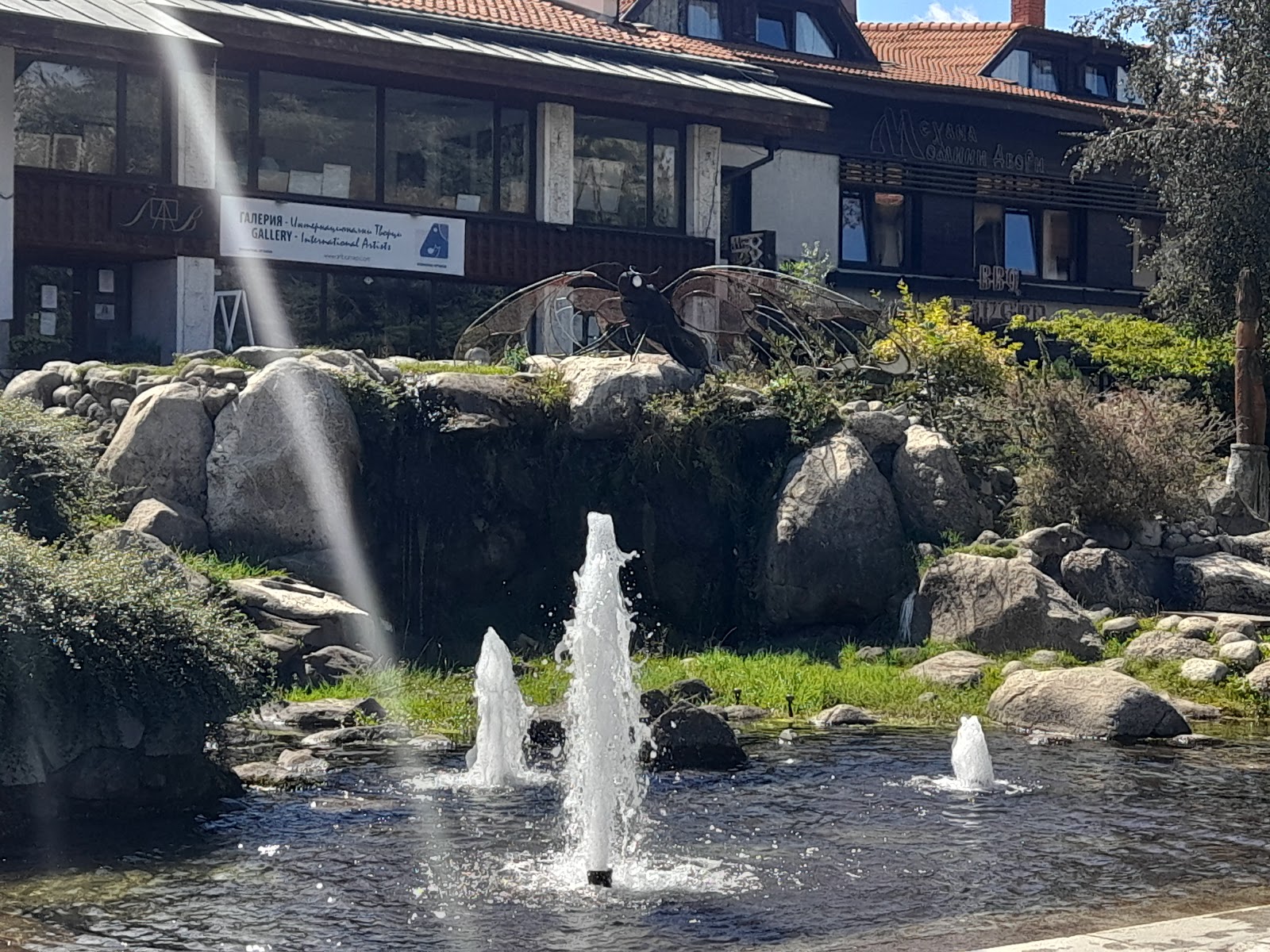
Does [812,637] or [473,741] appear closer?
[473,741]

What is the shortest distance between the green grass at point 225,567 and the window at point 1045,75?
2822cm

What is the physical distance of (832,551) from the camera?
65.2 feet

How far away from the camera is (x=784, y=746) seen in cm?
1498

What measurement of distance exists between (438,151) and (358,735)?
15.5 meters

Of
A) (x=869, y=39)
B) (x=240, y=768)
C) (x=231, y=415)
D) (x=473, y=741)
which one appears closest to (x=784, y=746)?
(x=473, y=741)

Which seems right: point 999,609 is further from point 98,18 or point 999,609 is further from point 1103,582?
point 98,18

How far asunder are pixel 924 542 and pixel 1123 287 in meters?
21.8

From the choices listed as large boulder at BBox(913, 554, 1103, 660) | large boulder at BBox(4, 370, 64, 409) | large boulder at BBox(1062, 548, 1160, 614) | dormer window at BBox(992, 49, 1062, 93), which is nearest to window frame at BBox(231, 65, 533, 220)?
large boulder at BBox(4, 370, 64, 409)

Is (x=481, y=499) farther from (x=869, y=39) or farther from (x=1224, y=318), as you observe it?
(x=869, y=39)

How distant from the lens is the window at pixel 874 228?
36.8 meters

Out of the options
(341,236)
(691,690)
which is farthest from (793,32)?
(691,690)

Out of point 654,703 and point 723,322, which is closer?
point 654,703

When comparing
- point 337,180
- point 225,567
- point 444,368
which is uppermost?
point 337,180

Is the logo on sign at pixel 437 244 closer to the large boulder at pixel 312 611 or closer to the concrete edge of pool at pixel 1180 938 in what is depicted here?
the large boulder at pixel 312 611
